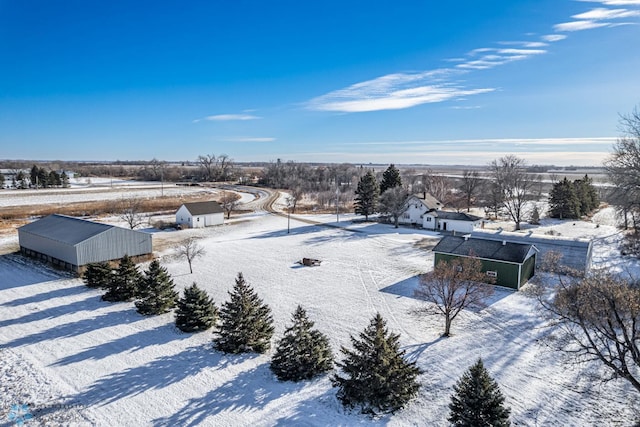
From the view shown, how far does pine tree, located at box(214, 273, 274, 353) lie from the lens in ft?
61.8

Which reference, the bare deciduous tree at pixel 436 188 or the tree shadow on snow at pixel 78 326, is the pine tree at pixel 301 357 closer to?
the tree shadow on snow at pixel 78 326

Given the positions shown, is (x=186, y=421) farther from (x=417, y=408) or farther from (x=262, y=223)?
(x=262, y=223)

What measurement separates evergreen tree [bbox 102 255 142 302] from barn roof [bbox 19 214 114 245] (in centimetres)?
828

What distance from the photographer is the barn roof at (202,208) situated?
53.5 meters

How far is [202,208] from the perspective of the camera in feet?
180

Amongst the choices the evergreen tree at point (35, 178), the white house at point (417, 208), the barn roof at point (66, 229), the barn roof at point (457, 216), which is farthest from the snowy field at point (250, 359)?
the evergreen tree at point (35, 178)

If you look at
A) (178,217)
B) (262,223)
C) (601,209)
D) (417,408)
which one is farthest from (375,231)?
(601,209)

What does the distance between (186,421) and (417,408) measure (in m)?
8.76

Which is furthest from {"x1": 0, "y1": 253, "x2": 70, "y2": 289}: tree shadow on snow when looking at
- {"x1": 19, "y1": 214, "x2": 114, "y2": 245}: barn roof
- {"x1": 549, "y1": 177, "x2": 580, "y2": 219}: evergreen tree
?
{"x1": 549, "y1": 177, "x2": 580, "y2": 219}: evergreen tree

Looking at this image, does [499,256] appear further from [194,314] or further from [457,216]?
[194,314]

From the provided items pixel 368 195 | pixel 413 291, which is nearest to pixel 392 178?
pixel 368 195

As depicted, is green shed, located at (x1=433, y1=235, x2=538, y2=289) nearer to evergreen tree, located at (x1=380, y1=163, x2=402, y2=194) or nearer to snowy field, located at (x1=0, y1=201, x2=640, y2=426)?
snowy field, located at (x1=0, y1=201, x2=640, y2=426)

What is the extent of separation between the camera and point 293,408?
14.5 metres

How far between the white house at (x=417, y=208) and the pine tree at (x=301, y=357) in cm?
4045
